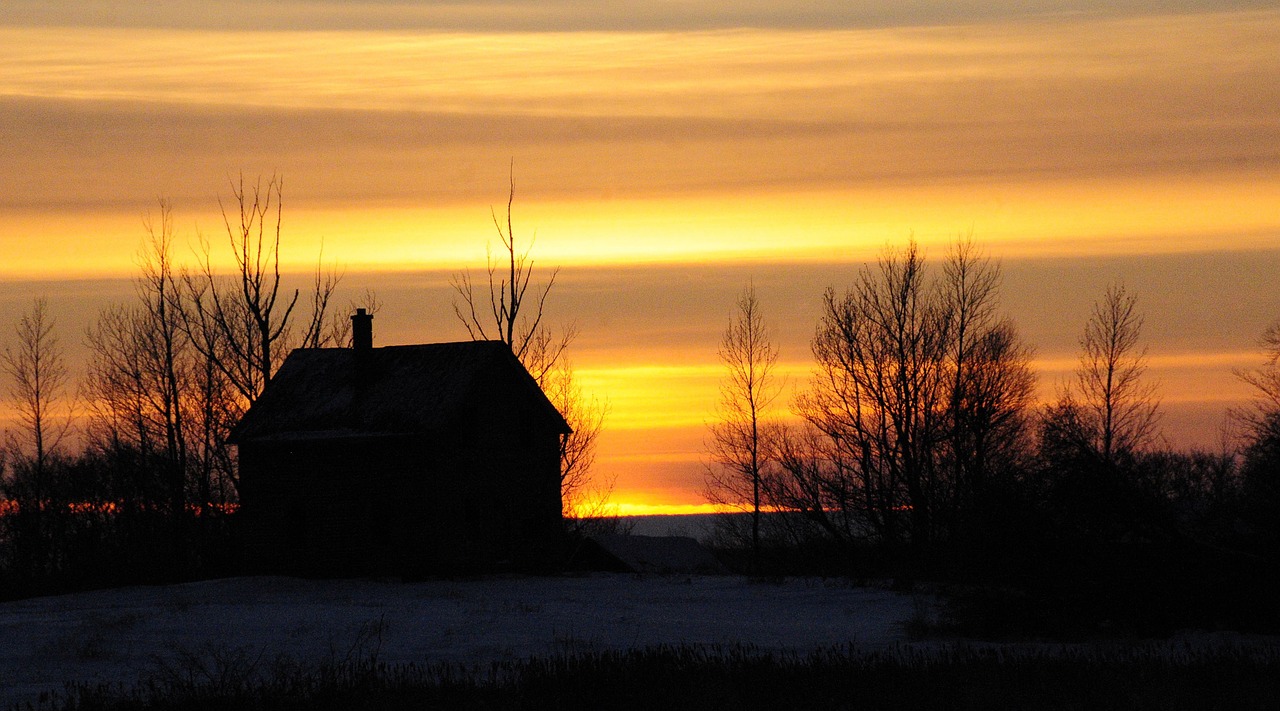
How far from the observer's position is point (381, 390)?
4006cm

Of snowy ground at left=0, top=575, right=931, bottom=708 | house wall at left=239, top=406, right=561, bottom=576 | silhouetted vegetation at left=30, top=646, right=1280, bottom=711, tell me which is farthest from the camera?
house wall at left=239, top=406, right=561, bottom=576

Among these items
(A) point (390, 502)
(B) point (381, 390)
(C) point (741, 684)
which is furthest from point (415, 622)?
(B) point (381, 390)

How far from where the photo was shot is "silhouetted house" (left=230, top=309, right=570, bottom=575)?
38.2 meters

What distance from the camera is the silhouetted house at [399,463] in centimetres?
3816

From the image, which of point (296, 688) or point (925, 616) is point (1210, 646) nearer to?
point (925, 616)

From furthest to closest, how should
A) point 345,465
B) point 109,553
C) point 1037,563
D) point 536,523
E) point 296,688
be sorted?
point 109,553 < point 536,523 < point 345,465 < point 1037,563 < point 296,688

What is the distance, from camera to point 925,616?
2409 cm

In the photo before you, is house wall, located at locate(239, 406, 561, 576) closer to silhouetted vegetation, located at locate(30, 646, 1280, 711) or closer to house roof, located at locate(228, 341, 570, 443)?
house roof, located at locate(228, 341, 570, 443)

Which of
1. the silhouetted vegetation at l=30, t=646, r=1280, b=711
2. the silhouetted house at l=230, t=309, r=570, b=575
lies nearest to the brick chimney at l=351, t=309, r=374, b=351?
the silhouetted house at l=230, t=309, r=570, b=575

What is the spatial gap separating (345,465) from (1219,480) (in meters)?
22.9

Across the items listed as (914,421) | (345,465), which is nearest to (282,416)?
(345,465)

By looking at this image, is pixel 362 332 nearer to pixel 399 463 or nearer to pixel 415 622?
pixel 399 463

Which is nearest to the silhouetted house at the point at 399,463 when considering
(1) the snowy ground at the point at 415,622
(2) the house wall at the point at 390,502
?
(2) the house wall at the point at 390,502

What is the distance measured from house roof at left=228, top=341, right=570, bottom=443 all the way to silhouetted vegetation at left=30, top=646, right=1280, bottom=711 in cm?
2029
